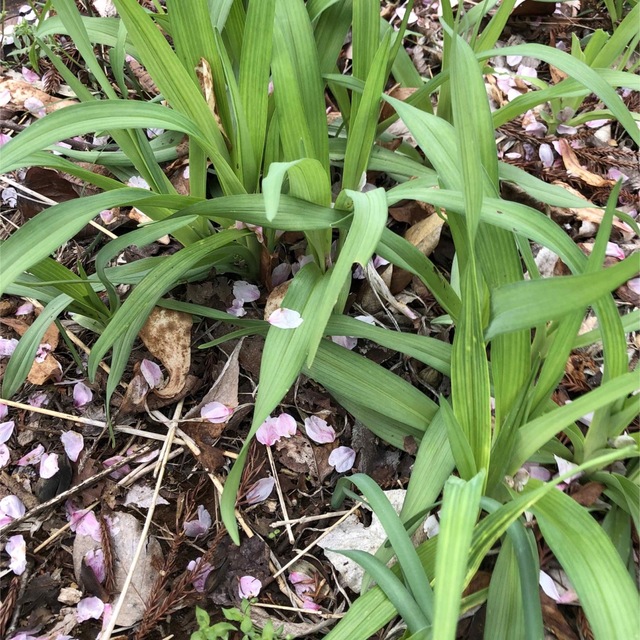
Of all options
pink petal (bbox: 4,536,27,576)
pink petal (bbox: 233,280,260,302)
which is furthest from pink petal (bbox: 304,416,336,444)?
pink petal (bbox: 4,536,27,576)

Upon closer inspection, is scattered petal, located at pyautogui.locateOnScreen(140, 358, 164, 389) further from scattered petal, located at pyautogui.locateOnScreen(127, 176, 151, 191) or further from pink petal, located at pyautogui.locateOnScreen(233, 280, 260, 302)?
scattered petal, located at pyautogui.locateOnScreen(127, 176, 151, 191)

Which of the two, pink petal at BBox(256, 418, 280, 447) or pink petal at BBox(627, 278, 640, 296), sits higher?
pink petal at BBox(627, 278, 640, 296)

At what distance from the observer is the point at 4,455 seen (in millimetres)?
873

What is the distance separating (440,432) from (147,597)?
0.47m

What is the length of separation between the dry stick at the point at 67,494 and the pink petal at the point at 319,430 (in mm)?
260

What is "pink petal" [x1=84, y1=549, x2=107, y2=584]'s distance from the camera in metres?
0.77

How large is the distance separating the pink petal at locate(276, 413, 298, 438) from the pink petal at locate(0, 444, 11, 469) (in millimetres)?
439

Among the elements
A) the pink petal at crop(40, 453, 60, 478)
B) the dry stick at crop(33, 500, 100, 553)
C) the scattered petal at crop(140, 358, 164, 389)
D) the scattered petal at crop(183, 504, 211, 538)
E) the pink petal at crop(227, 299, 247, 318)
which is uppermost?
the pink petal at crop(227, 299, 247, 318)

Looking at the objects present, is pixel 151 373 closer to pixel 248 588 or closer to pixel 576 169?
pixel 248 588

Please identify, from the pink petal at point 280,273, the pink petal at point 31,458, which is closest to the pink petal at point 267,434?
the pink petal at point 280,273

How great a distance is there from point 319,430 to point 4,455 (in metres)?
0.51

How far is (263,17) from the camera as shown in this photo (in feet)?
2.27

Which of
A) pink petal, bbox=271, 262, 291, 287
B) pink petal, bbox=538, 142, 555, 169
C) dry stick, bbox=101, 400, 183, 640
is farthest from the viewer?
pink petal, bbox=538, 142, 555, 169

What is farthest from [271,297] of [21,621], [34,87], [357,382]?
[34,87]
